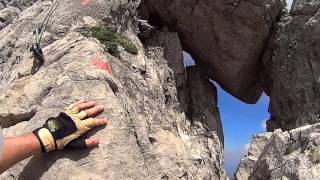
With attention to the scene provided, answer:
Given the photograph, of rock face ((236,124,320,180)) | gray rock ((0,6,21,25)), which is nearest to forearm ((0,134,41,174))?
A: rock face ((236,124,320,180))

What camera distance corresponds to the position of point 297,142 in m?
12.2

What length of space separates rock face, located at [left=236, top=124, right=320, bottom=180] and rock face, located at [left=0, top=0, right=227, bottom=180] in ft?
7.51

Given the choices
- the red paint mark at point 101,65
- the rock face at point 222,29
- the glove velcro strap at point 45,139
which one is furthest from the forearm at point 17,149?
the rock face at point 222,29

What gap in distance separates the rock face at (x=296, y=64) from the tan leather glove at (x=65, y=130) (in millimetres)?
18534

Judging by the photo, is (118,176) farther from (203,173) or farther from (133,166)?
(203,173)

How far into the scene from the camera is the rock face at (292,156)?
11098 mm

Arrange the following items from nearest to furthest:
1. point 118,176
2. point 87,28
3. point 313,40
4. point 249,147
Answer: point 118,176
point 87,28
point 249,147
point 313,40

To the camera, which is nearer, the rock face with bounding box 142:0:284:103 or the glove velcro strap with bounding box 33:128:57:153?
the glove velcro strap with bounding box 33:128:57:153

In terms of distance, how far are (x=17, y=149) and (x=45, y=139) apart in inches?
33.7

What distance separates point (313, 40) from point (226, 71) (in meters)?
6.23

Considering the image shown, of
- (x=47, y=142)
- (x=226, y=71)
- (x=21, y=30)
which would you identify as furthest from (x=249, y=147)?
(x=47, y=142)

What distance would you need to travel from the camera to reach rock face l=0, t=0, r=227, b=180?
1059cm

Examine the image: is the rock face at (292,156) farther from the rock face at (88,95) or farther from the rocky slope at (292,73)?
the rocky slope at (292,73)

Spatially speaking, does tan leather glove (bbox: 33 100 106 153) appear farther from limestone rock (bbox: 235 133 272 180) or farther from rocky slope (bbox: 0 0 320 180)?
limestone rock (bbox: 235 133 272 180)
